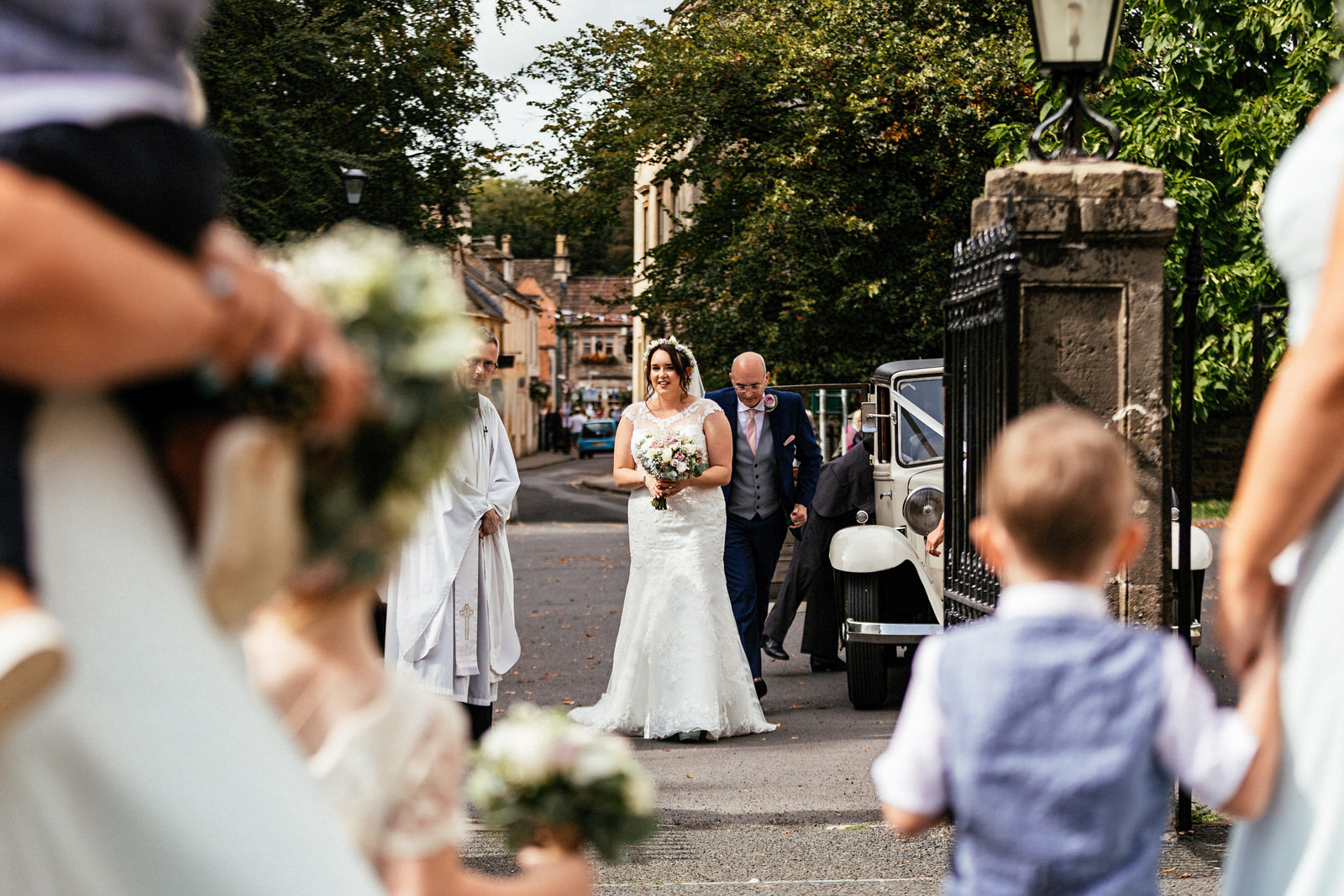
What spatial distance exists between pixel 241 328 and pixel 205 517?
0.64 ft

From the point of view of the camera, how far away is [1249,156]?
20.2 m

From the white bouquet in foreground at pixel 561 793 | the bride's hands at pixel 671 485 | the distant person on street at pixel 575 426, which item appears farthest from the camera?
Answer: the distant person on street at pixel 575 426

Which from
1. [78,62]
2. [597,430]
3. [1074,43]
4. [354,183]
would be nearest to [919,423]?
[1074,43]

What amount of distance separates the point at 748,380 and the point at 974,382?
11.5ft

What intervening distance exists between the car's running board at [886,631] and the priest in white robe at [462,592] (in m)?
2.26

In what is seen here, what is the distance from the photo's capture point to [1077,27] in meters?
4.96

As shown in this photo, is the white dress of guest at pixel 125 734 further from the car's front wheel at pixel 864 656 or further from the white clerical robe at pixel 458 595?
the car's front wheel at pixel 864 656

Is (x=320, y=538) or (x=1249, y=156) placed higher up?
(x=1249, y=156)

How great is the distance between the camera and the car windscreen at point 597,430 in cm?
5616

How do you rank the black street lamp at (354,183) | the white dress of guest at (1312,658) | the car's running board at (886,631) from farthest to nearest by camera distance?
the black street lamp at (354,183) → the car's running board at (886,631) → the white dress of guest at (1312,658)

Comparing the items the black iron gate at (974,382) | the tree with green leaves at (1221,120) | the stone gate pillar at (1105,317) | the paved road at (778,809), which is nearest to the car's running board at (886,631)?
the paved road at (778,809)

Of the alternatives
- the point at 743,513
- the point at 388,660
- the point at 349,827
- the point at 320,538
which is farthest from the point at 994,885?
the point at 743,513

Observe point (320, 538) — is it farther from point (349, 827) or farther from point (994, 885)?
point (994, 885)

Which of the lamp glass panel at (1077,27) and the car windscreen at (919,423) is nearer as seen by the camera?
the lamp glass panel at (1077,27)
